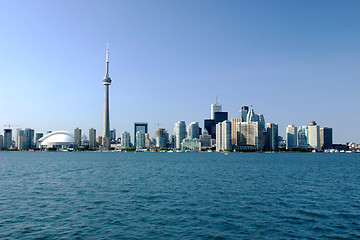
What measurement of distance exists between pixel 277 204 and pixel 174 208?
12170mm

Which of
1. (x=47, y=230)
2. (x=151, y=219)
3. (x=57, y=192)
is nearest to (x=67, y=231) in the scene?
(x=47, y=230)

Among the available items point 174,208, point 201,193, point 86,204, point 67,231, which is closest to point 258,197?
point 201,193

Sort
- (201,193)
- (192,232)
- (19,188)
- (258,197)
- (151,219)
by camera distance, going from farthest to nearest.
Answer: (19,188) < (201,193) < (258,197) < (151,219) < (192,232)

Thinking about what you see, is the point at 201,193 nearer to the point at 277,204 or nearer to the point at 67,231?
the point at 277,204

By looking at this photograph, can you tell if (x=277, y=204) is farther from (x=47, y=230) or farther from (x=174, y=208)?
(x=47, y=230)

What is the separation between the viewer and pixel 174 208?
108 feet

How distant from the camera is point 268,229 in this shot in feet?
83.6

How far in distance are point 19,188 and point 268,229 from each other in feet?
126

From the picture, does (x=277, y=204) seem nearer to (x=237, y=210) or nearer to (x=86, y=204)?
(x=237, y=210)

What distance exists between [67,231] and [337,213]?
1035 inches

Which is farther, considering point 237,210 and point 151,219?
point 237,210

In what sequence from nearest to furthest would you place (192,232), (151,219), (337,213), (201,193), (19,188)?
1. (192,232)
2. (151,219)
3. (337,213)
4. (201,193)
5. (19,188)

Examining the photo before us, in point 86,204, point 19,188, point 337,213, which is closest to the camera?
point 337,213

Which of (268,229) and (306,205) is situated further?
(306,205)
